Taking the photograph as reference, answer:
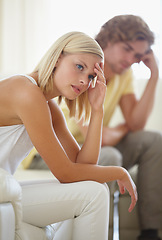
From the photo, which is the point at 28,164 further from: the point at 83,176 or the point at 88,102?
the point at 83,176

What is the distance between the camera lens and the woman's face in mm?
1220

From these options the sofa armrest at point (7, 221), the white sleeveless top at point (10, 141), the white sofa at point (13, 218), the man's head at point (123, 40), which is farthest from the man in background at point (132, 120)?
the sofa armrest at point (7, 221)

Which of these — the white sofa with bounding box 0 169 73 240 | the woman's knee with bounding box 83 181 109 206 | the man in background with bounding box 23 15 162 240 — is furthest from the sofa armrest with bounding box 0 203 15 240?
the man in background with bounding box 23 15 162 240

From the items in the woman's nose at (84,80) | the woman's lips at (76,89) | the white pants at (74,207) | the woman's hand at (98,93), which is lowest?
the white pants at (74,207)

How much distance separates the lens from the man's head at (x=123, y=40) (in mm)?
A: 1899

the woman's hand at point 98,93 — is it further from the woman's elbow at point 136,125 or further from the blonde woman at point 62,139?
the woman's elbow at point 136,125

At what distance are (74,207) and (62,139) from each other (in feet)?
1.20

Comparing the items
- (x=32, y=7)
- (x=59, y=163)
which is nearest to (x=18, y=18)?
(x=32, y=7)

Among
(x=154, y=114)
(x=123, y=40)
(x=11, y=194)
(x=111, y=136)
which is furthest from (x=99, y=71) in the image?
(x=154, y=114)

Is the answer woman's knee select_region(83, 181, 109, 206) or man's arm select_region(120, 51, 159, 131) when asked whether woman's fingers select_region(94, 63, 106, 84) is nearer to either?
woman's knee select_region(83, 181, 109, 206)

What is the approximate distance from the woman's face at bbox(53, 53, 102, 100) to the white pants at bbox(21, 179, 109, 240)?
1.11 feet

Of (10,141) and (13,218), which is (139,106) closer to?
(10,141)

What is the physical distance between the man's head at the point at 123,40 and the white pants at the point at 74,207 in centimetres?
99

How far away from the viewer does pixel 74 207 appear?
1.07m
